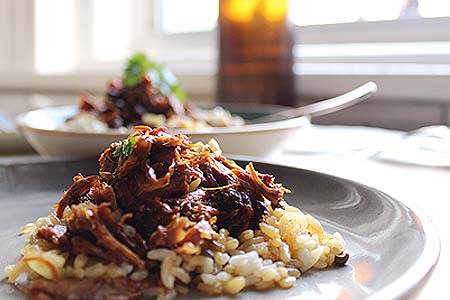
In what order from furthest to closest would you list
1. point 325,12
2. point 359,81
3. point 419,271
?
point 325,12 < point 359,81 < point 419,271

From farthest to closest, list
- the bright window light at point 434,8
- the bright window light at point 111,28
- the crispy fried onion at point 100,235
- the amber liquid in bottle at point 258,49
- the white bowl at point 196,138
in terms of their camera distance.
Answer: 1. the bright window light at point 111,28
2. the bright window light at point 434,8
3. the amber liquid in bottle at point 258,49
4. the white bowl at point 196,138
5. the crispy fried onion at point 100,235

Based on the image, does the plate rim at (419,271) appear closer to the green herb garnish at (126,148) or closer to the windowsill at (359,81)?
the green herb garnish at (126,148)

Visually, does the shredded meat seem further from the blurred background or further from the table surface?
the blurred background

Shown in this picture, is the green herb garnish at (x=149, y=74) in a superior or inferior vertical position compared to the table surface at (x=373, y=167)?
superior

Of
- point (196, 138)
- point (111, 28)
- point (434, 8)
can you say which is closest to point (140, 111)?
point (196, 138)

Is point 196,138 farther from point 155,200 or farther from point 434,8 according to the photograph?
point 434,8

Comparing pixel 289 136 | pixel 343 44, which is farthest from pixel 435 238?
pixel 343 44

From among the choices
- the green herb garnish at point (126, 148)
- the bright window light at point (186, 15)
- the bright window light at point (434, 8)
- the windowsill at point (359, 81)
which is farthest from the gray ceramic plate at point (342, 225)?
the bright window light at point (186, 15)

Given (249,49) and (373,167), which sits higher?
(249,49)
